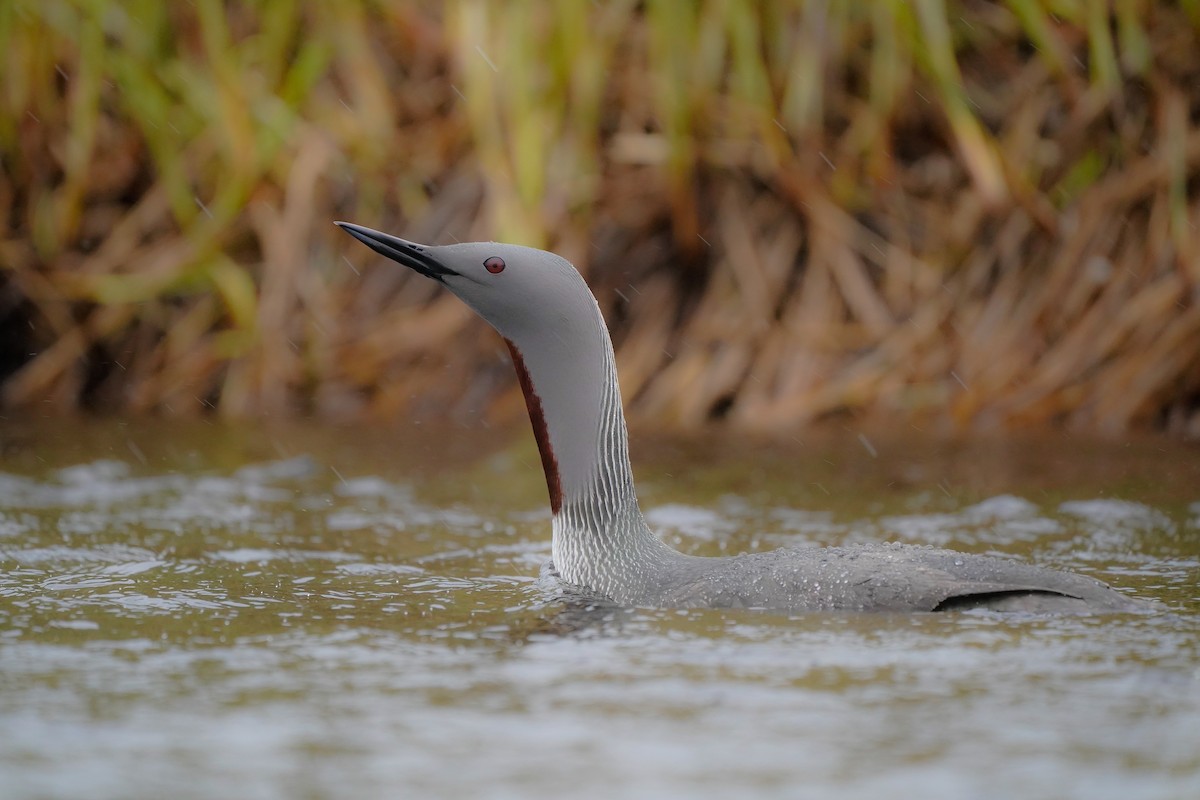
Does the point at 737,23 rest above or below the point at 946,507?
above

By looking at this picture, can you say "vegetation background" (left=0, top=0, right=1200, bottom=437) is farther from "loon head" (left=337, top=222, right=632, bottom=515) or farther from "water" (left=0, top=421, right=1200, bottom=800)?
"loon head" (left=337, top=222, right=632, bottom=515)

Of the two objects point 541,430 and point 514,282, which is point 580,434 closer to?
point 541,430

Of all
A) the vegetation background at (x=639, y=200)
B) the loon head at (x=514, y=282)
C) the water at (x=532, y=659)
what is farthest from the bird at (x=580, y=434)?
the vegetation background at (x=639, y=200)

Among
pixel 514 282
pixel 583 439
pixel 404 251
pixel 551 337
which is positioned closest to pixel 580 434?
pixel 583 439

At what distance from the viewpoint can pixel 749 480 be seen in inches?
202

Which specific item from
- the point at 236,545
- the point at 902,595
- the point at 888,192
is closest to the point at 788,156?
the point at 888,192

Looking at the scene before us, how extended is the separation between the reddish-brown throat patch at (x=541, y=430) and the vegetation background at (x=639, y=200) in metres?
2.98

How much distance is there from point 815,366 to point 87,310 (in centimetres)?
312

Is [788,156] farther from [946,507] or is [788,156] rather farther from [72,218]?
[72,218]

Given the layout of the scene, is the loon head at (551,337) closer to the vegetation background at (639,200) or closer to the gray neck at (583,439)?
the gray neck at (583,439)

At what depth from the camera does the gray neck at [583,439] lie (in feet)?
11.3

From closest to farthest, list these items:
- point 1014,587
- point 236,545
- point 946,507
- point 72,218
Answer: point 1014,587 < point 236,545 < point 946,507 < point 72,218

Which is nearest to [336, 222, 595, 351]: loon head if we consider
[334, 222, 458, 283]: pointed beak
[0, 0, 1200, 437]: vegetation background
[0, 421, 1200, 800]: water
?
[334, 222, 458, 283]: pointed beak

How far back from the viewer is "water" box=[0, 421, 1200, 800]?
2137 millimetres
